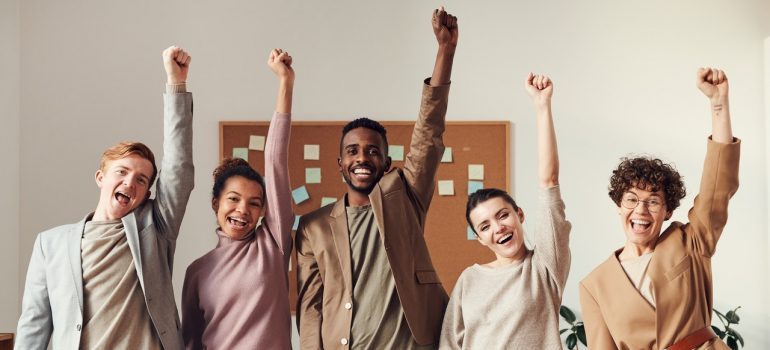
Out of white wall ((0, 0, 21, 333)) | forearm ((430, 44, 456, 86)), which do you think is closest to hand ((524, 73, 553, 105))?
forearm ((430, 44, 456, 86))

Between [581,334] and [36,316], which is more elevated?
[36,316]

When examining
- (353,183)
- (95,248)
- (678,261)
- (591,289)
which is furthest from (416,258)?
(95,248)

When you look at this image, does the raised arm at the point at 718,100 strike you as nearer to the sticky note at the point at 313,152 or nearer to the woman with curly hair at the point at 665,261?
the woman with curly hair at the point at 665,261

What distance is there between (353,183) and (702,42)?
3.05 meters

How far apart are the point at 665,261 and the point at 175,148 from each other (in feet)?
4.99

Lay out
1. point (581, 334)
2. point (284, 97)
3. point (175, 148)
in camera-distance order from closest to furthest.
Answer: point (175, 148) < point (284, 97) < point (581, 334)

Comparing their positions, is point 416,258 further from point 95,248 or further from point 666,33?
point 666,33

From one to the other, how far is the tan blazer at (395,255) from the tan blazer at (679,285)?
544 mm

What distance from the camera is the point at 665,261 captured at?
7.70ft

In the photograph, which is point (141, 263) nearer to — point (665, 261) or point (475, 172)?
point (665, 261)

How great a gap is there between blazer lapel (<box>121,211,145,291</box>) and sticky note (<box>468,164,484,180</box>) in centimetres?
249

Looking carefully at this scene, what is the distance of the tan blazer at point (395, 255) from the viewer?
2549 millimetres

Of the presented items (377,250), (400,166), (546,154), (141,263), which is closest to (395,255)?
(377,250)

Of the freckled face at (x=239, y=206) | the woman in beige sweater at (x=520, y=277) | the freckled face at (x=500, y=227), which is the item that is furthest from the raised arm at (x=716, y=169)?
the freckled face at (x=239, y=206)
